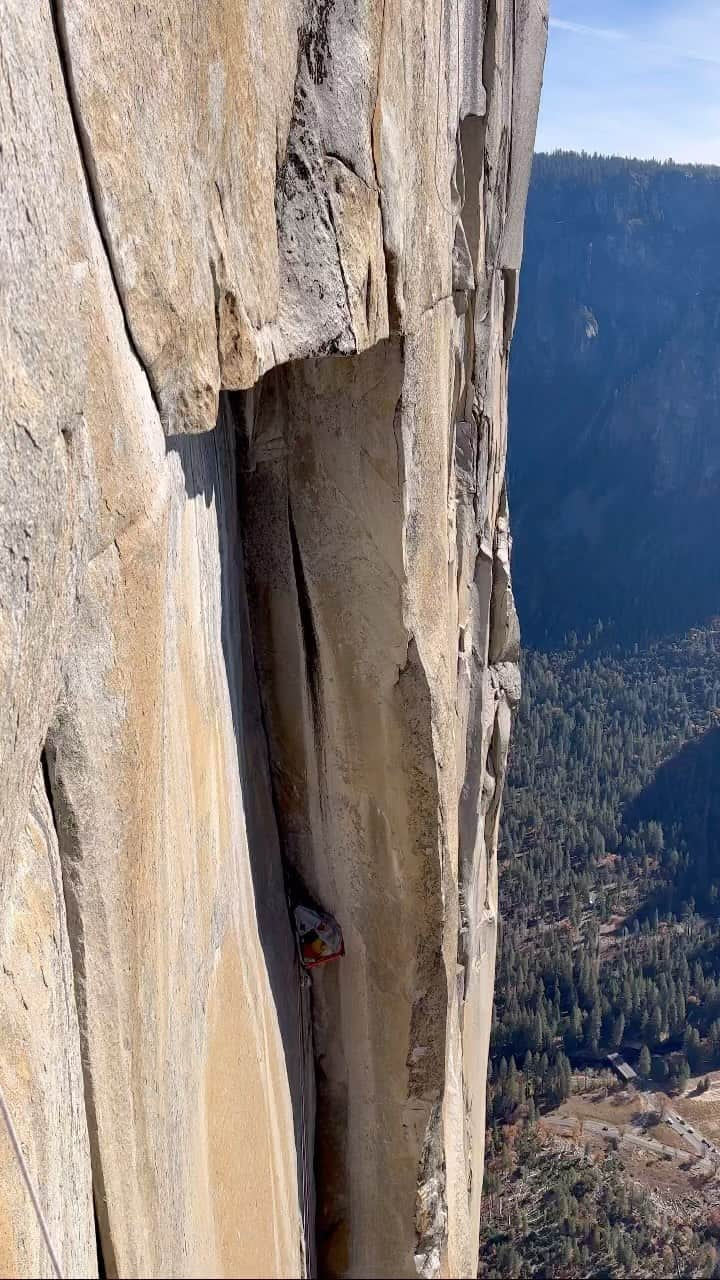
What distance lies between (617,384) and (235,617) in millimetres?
87390

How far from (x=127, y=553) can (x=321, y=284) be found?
1.29 meters

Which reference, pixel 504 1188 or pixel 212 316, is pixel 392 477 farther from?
pixel 504 1188

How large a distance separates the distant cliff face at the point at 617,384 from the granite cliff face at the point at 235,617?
2718 inches

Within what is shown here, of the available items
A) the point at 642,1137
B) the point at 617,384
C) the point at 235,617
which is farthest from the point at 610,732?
the point at 235,617

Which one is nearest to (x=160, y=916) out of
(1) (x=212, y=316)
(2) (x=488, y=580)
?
(1) (x=212, y=316)

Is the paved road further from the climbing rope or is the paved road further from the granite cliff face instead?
the climbing rope

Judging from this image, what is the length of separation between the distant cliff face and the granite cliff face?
226ft

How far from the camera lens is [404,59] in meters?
3.61

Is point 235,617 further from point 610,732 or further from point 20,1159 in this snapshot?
point 610,732

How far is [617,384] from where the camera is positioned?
283ft

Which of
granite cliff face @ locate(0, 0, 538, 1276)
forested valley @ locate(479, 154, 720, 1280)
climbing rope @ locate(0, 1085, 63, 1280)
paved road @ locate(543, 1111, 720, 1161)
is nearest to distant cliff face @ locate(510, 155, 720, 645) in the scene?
forested valley @ locate(479, 154, 720, 1280)

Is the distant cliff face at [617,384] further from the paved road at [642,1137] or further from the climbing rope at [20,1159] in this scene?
the climbing rope at [20,1159]

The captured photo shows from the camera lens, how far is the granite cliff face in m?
1.83

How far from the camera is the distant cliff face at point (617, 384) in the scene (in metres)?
77.2
